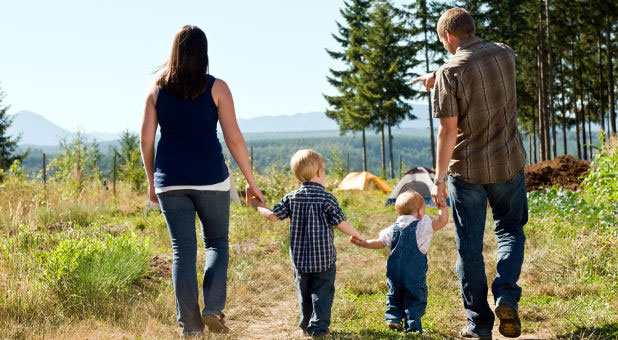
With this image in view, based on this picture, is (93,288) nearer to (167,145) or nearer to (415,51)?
(167,145)

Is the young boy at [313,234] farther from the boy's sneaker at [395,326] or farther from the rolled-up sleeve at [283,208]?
the boy's sneaker at [395,326]

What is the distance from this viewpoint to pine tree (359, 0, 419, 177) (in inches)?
1248

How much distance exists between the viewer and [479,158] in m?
3.34

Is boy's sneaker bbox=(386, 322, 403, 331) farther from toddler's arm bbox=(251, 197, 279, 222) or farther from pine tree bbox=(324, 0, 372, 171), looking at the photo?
pine tree bbox=(324, 0, 372, 171)

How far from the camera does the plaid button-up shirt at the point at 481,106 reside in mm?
3303

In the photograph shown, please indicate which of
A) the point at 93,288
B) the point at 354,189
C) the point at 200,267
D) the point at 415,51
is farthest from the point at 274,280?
the point at 415,51

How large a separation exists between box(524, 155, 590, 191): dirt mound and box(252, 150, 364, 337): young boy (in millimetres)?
10311

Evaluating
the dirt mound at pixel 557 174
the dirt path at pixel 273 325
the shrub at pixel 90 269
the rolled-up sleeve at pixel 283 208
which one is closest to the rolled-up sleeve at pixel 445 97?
the rolled-up sleeve at pixel 283 208

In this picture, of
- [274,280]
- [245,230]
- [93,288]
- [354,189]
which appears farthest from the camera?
[354,189]

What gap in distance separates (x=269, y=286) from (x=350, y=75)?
101ft

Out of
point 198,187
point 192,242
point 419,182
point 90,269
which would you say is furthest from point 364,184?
point 198,187

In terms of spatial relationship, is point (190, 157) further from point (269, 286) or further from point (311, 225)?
point (269, 286)

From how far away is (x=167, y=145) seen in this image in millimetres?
3270

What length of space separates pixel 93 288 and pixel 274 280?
183cm
